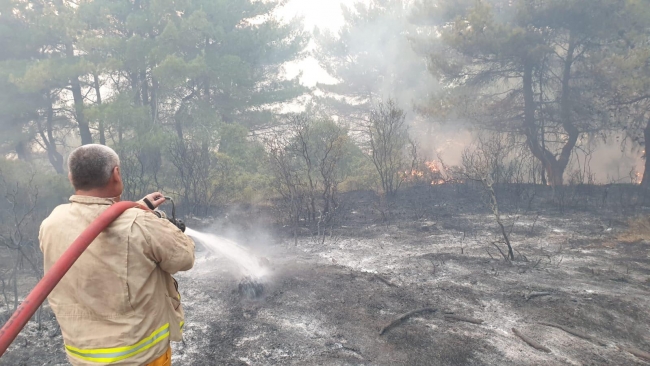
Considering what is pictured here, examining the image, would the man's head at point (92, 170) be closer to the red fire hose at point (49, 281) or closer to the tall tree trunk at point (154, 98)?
the red fire hose at point (49, 281)

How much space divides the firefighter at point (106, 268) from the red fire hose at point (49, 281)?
8 cm

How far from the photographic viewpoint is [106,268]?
5.42ft

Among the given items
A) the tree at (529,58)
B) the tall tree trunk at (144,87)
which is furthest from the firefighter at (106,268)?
the tall tree trunk at (144,87)

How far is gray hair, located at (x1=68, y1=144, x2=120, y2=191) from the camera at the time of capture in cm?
172

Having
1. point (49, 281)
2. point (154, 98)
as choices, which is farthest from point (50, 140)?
point (49, 281)

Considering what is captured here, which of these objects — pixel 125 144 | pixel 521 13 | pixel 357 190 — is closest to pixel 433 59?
pixel 521 13

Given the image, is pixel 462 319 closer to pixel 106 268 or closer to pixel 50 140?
pixel 106 268

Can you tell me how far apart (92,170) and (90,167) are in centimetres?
2

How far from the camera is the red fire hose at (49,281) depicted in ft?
4.27

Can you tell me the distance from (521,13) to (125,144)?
1495cm

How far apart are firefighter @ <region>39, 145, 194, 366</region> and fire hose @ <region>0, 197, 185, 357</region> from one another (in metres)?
0.08

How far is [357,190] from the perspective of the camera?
45.1 ft

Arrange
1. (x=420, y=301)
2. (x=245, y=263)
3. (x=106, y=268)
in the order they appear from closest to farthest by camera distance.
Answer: (x=106, y=268), (x=420, y=301), (x=245, y=263)

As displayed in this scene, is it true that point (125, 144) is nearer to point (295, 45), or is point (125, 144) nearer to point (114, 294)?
point (295, 45)
